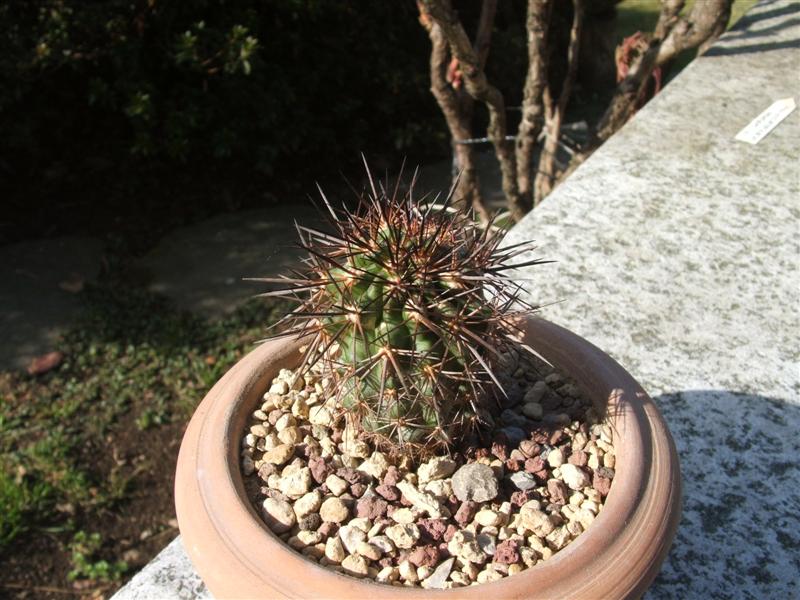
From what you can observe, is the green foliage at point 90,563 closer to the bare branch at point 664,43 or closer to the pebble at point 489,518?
the pebble at point 489,518

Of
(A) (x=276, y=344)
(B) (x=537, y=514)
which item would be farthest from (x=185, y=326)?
(B) (x=537, y=514)

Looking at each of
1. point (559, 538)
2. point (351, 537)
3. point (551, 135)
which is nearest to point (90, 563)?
point (351, 537)

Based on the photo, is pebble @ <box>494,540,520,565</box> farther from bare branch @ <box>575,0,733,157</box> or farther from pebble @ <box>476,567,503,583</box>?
bare branch @ <box>575,0,733,157</box>

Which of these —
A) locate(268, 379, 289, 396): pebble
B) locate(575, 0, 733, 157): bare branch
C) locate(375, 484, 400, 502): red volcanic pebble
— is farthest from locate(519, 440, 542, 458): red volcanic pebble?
locate(575, 0, 733, 157): bare branch

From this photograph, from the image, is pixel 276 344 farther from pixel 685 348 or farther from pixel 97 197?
pixel 97 197

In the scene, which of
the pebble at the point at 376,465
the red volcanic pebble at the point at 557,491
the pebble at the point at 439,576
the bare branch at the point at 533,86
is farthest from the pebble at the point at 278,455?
the bare branch at the point at 533,86

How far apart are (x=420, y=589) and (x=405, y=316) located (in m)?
0.40

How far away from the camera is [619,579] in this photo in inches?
47.4

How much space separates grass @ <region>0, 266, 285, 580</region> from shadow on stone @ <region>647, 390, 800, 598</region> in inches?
52.4

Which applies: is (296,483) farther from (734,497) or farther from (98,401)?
(98,401)

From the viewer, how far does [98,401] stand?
3184mm

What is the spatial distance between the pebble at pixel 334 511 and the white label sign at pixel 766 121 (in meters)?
2.32

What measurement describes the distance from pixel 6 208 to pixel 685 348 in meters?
3.43

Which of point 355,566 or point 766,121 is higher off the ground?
point 355,566
